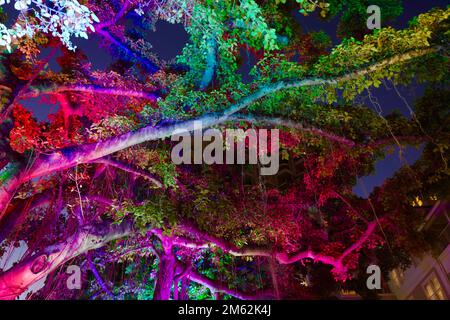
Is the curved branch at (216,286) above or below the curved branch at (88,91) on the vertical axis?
below

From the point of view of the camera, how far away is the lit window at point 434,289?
13.5m

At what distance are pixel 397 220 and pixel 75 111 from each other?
9.50m

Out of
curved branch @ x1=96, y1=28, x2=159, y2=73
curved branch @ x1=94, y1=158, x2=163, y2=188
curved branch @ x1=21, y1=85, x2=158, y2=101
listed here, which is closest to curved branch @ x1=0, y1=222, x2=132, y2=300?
curved branch @ x1=94, y1=158, x2=163, y2=188

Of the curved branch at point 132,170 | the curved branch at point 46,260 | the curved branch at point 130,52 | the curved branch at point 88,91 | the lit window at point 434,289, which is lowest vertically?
the curved branch at point 46,260

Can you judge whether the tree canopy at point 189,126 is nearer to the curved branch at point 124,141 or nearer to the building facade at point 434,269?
the curved branch at point 124,141

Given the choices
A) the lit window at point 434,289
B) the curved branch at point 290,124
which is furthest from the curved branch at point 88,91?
the lit window at point 434,289

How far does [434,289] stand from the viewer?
46.2 ft

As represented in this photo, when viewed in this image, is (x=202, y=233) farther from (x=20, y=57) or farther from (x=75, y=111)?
(x=20, y=57)

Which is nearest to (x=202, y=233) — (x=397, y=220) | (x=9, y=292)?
(x=9, y=292)

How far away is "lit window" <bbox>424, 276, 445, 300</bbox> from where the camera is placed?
1348 centimetres

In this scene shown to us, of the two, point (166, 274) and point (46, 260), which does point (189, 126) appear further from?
point (166, 274)

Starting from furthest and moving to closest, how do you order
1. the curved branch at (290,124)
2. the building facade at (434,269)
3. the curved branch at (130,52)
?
the building facade at (434,269)
the curved branch at (130,52)
the curved branch at (290,124)

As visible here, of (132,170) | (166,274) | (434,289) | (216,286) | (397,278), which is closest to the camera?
(132,170)

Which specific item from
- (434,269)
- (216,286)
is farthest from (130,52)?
(434,269)
